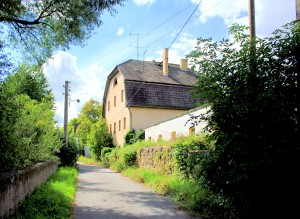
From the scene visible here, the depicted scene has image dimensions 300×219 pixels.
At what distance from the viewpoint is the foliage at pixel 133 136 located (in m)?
27.2

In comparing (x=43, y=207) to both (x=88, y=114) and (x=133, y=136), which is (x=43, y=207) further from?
(x=88, y=114)

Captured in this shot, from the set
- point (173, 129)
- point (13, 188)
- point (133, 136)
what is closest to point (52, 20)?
point (13, 188)

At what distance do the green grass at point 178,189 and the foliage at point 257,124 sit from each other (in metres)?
2.17

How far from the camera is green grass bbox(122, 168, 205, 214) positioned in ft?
27.2

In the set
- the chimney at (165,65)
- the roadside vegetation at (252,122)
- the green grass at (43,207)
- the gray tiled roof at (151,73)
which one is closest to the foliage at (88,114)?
the gray tiled roof at (151,73)

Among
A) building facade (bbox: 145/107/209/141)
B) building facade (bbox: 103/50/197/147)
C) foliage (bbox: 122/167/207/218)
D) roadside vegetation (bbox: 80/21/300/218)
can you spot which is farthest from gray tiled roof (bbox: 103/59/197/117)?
roadside vegetation (bbox: 80/21/300/218)

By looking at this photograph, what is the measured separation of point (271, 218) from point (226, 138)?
1.55 meters

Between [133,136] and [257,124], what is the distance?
75.4 ft

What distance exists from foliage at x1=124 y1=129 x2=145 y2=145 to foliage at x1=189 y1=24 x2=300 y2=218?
21277 mm

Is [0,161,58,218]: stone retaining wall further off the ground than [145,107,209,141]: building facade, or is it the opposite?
[145,107,209,141]: building facade

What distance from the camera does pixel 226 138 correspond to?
5.79 meters

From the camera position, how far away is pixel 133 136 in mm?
28109

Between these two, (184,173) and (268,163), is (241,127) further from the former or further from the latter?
(184,173)

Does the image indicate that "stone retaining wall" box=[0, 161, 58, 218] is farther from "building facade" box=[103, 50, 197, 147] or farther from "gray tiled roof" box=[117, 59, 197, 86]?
"gray tiled roof" box=[117, 59, 197, 86]
